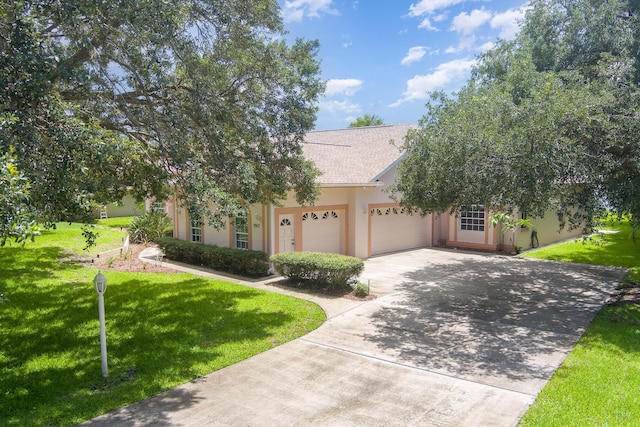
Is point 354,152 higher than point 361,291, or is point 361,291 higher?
point 354,152

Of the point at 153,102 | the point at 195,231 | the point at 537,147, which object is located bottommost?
the point at 195,231

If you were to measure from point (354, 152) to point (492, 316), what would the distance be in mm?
11838

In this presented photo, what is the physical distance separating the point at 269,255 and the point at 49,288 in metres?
6.26

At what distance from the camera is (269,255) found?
47.4 feet

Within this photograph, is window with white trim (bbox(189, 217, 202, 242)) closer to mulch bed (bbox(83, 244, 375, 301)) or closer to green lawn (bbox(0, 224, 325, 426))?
mulch bed (bbox(83, 244, 375, 301))

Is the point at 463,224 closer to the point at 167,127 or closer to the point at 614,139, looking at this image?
the point at 614,139

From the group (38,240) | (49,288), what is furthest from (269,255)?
(38,240)

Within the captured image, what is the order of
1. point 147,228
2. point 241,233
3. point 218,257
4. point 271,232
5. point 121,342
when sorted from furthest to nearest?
point 147,228 → point 241,233 → point 218,257 → point 271,232 → point 121,342

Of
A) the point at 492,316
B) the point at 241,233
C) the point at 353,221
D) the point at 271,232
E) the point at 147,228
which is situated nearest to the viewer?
the point at 492,316

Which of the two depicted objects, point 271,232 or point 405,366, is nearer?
point 405,366

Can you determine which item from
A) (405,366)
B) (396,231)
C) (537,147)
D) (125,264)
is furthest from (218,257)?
(537,147)

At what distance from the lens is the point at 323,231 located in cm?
1670

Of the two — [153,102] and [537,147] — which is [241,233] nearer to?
[153,102]

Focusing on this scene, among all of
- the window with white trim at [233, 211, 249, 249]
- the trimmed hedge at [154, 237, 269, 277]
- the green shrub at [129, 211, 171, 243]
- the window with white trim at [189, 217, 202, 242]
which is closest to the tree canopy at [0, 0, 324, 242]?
the trimmed hedge at [154, 237, 269, 277]
